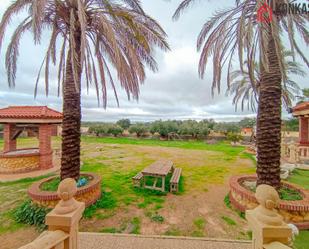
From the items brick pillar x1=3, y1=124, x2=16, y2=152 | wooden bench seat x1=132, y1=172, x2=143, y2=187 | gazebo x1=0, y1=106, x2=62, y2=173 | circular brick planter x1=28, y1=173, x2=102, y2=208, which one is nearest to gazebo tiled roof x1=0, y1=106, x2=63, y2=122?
gazebo x1=0, y1=106, x2=62, y2=173

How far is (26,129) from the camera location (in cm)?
1025

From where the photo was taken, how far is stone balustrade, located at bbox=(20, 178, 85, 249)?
2.05 metres

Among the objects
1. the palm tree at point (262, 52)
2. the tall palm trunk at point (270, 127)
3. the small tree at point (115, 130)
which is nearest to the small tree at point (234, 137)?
the small tree at point (115, 130)

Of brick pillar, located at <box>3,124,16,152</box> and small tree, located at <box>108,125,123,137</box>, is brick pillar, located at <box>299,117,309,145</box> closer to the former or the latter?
brick pillar, located at <box>3,124,16,152</box>

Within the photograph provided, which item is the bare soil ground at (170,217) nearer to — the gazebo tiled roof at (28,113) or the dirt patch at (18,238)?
the dirt patch at (18,238)

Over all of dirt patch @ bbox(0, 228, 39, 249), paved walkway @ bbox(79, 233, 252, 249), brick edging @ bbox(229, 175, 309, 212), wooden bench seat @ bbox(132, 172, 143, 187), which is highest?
brick edging @ bbox(229, 175, 309, 212)

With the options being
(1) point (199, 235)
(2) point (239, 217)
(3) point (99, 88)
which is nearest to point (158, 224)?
(1) point (199, 235)

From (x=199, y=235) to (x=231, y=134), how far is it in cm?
2528

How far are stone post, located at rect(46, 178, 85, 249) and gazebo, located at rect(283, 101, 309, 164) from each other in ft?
42.9

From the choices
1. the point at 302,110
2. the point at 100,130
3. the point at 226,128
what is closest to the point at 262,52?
the point at 302,110

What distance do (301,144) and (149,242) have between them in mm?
14073

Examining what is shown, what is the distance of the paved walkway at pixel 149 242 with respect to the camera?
3.64 m

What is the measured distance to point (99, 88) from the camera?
7160mm

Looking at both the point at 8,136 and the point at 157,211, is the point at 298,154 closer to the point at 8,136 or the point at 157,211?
the point at 157,211
